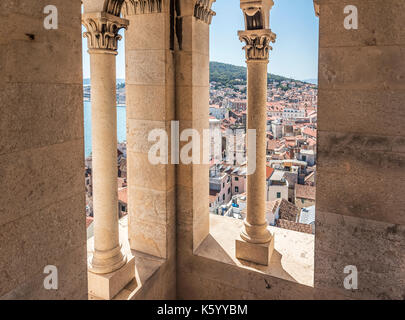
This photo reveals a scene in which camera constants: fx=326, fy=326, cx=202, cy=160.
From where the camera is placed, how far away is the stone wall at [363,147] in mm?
3852

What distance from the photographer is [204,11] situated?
6984 millimetres

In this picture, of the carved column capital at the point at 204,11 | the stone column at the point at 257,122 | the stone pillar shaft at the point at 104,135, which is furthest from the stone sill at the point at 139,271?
the carved column capital at the point at 204,11

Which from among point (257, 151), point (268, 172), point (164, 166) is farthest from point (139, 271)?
point (268, 172)

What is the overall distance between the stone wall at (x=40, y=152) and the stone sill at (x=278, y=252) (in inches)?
148

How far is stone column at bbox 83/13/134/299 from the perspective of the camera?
5.37 meters

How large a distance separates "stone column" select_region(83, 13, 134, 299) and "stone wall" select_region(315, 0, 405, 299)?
11.1 feet

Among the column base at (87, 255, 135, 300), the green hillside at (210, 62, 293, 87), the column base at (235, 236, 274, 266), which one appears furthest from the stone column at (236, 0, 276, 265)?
the green hillside at (210, 62, 293, 87)

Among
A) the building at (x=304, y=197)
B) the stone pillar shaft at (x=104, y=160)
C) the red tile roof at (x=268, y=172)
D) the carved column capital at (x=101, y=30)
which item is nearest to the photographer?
the carved column capital at (x=101, y=30)

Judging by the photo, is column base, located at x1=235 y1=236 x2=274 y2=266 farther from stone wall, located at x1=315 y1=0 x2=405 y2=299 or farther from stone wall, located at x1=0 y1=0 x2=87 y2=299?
stone wall, located at x1=0 y1=0 x2=87 y2=299

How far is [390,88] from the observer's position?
3.86 metres

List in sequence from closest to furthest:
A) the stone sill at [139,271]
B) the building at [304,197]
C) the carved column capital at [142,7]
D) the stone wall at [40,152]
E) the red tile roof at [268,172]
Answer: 1. the stone wall at [40,152]
2. the stone sill at [139,271]
3. the carved column capital at [142,7]
4. the red tile roof at [268,172]
5. the building at [304,197]

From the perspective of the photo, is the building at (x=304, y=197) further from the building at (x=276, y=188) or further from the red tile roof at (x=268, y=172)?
the red tile roof at (x=268, y=172)

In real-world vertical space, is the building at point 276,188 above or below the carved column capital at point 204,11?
below

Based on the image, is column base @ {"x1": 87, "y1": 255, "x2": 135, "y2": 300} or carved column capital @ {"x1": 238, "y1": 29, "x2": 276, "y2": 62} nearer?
column base @ {"x1": 87, "y1": 255, "x2": 135, "y2": 300}
